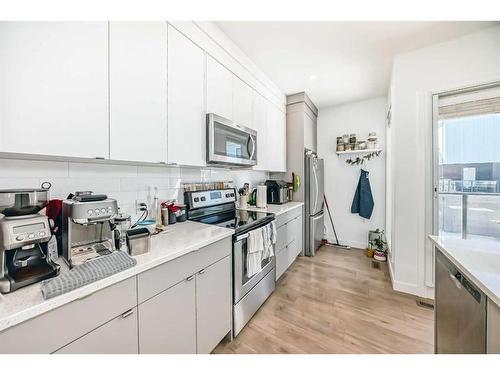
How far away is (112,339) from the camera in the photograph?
0.85m

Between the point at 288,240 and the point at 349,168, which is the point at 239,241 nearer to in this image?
the point at 288,240

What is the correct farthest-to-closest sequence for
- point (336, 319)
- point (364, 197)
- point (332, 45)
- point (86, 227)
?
point (364, 197) < point (332, 45) < point (336, 319) < point (86, 227)

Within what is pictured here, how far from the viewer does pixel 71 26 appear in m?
0.97

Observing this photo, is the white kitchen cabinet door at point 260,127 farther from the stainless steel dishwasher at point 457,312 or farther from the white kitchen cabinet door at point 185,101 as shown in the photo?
the stainless steel dishwasher at point 457,312

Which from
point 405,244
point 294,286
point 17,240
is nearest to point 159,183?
point 17,240

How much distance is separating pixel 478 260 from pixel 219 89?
205 centimetres

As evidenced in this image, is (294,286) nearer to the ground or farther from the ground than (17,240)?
nearer to the ground

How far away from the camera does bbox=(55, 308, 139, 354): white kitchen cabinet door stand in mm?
762

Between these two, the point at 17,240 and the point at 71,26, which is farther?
the point at 71,26

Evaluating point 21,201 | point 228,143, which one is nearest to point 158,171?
point 228,143

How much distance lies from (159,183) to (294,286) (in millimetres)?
1871

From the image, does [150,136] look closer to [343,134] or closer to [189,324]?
[189,324]

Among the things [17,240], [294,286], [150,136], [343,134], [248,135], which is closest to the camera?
[17,240]

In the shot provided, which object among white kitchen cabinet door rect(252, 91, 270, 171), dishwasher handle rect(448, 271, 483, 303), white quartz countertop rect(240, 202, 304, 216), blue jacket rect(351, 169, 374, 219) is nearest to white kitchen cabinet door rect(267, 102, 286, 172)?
white kitchen cabinet door rect(252, 91, 270, 171)
